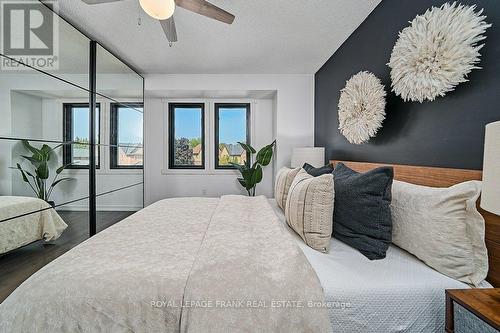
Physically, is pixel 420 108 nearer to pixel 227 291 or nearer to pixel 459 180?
pixel 459 180

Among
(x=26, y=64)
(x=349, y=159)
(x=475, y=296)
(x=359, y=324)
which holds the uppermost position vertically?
(x=26, y=64)

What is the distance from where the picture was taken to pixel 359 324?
919mm

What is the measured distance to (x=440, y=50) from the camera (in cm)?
119

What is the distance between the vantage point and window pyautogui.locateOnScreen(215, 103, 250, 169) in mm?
4488

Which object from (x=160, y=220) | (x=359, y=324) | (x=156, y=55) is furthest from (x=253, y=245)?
(x=156, y=55)

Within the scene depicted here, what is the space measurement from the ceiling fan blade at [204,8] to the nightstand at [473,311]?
82.9 inches

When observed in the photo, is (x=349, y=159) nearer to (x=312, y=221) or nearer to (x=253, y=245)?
(x=312, y=221)

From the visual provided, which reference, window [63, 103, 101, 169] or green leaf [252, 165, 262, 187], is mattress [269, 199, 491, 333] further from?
green leaf [252, 165, 262, 187]

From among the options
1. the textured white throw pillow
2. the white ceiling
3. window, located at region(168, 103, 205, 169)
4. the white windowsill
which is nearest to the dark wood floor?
the white windowsill

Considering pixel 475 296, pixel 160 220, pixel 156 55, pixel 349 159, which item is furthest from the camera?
pixel 156 55

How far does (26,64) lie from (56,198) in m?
1.20

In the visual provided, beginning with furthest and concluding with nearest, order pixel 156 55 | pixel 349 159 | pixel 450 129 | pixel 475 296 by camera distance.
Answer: pixel 156 55 < pixel 349 159 < pixel 450 129 < pixel 475 296

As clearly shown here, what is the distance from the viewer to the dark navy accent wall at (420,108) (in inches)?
44.2

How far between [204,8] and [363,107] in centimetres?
150
